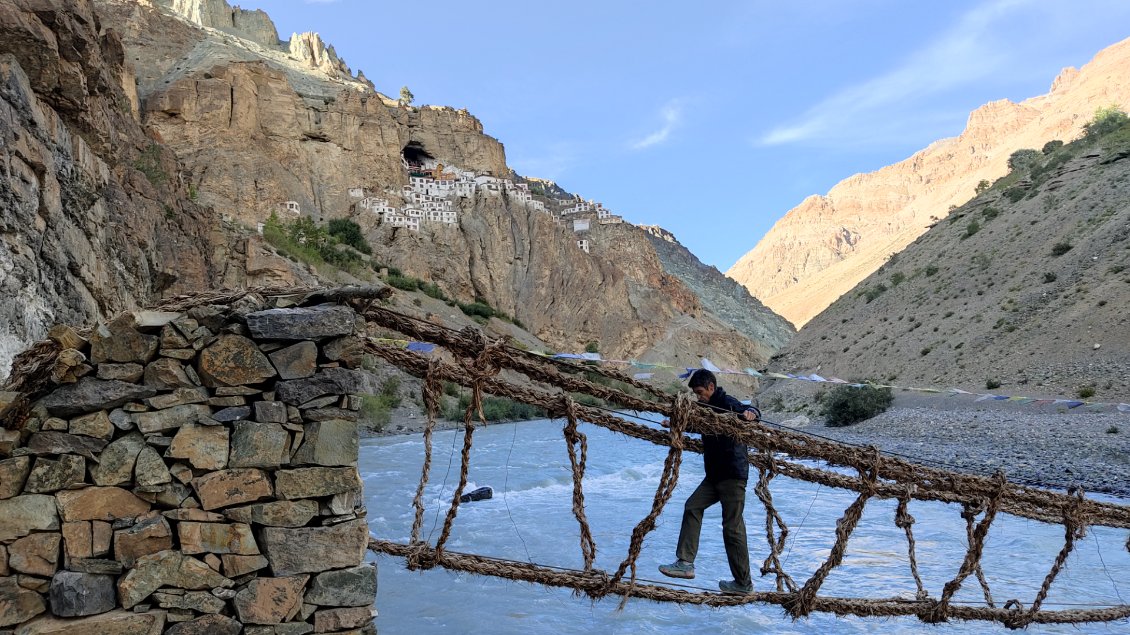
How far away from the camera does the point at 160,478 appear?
3621mm

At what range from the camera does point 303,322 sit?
12.6 ft

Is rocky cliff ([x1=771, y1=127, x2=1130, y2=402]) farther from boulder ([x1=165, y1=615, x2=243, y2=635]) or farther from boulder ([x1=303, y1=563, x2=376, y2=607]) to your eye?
boulder ([x1=165, y1=615, x2=243, y2=635])

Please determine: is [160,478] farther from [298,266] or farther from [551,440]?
[298,266]

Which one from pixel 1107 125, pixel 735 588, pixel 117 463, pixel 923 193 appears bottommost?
pixel 735 588

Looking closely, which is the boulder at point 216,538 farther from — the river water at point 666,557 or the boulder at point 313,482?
the river water at point 666,557

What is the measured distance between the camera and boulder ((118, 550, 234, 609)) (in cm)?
355

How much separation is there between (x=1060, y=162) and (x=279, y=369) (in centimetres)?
4813

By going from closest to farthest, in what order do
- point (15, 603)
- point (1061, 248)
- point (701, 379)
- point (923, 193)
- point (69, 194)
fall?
point (15, 603)
point (701, 379)
point (69, 194)
point (1061, 248)
point (923, 193)

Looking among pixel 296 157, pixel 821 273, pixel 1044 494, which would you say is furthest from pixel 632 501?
pixel 821 273

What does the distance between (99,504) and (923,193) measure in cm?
21175

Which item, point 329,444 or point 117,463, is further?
point 329,444

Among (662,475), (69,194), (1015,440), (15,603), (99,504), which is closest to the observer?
(15,603)

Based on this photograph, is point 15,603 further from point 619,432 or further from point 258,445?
point 619,432

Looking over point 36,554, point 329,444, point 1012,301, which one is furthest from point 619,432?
point 1012,301
